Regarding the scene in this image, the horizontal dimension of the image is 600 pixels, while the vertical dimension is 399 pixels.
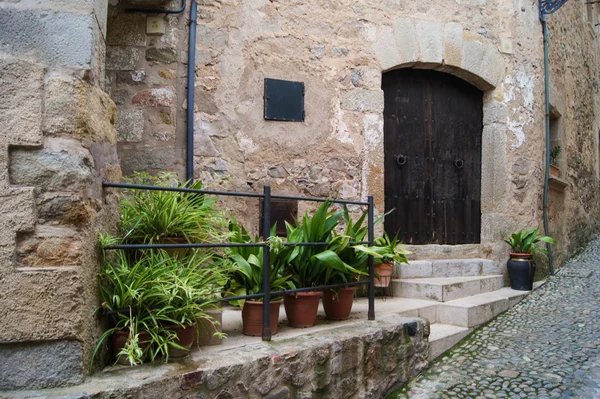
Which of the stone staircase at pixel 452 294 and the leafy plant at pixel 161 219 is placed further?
the stone staircase at pixel 452 294

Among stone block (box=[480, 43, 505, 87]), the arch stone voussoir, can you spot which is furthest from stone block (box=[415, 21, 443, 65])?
stone block (box=[480, 43, 505, 87])

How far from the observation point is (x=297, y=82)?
4.43m

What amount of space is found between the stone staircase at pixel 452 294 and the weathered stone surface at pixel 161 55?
276cm

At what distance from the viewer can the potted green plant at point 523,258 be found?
482 cm

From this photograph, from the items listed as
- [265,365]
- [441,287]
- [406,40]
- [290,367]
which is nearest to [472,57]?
[406,40]

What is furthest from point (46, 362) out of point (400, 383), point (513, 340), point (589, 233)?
point (589, 233)

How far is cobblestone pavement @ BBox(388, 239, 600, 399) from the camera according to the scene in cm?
294

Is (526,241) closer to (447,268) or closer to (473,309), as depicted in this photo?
(447,268)

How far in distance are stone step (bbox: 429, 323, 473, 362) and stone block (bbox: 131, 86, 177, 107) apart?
9.04 ft

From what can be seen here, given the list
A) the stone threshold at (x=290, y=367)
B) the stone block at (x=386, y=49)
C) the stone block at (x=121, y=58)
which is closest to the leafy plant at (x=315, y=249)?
the stone threshold at (x=290, y=367)

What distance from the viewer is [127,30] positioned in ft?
13.0

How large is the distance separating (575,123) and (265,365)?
6354mm

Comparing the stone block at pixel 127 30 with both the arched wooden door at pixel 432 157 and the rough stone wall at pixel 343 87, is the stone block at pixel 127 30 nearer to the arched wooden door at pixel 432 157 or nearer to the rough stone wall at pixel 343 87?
the rough stone wall at pixel 343 87

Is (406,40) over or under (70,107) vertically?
over
